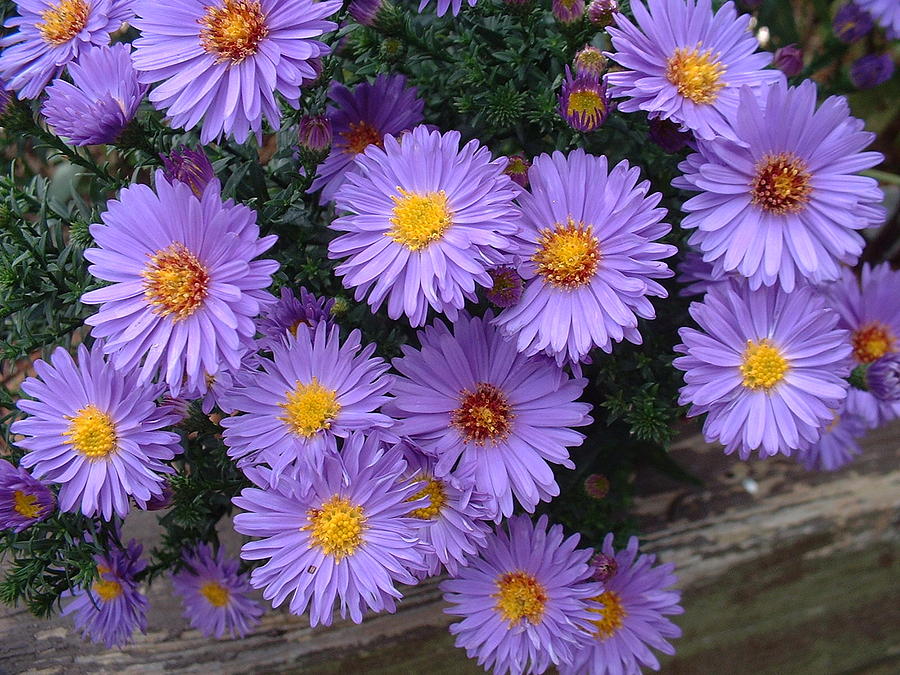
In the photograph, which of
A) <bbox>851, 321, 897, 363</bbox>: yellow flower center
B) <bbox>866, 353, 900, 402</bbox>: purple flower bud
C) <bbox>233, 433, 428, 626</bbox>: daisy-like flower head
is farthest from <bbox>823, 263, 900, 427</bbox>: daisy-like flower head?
<bbox>233, 433, 428, 626</bbox>: daisy-like flower head

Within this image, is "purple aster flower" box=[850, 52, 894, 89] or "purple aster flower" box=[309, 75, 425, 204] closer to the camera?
"purple aster flower" box=[309, 75, 425, 204]

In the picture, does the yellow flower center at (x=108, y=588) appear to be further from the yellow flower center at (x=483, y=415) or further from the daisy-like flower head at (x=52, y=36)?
the daisy-like flower head at (x=52, y=36)

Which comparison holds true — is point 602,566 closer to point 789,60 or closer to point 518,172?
point 518,172

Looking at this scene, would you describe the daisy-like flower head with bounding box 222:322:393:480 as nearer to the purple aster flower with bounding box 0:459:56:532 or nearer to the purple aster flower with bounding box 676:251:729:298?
the purple aster flower with bounding box 0:459:56:532

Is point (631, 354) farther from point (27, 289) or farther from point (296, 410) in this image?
point (27, 289)


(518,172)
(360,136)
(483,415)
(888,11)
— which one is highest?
(888,11)

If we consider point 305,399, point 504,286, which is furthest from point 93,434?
point 504,286
